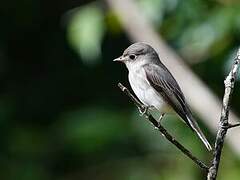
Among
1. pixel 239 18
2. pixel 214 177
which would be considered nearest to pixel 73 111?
pixel 239 18

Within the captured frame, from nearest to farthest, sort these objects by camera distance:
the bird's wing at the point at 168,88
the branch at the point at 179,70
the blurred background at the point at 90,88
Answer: the bird's wing at the point at 168,88 → the branch at the point at 179,70 → the blurred background at the point at 90,88

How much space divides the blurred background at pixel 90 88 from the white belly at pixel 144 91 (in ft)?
4.26

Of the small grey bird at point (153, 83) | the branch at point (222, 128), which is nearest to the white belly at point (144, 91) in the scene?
the small grey bird at point (153, 83)

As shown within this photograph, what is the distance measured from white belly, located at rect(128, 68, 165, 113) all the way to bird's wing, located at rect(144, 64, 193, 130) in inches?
0.7

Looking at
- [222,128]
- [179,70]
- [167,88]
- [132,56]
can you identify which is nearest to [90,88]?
[179,70]

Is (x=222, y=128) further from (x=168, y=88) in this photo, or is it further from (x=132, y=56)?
(x=132, y=56)

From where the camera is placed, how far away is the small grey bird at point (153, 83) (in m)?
2.43

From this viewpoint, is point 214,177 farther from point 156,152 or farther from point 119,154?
point 119,154

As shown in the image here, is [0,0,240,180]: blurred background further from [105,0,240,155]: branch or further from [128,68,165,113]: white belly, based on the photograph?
[128,68,165,113]: white belly

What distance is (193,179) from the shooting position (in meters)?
4.63

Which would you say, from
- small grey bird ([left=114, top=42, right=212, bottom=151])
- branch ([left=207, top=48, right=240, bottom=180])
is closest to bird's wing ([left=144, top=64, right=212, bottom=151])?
small grey bird ([left=114, top=42, right=212, bottom=151])

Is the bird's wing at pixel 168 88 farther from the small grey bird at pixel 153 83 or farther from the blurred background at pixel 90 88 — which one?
the blurred background at pixel 90 88

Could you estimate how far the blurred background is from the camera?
4305 mm

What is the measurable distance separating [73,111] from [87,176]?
18.1 inches
